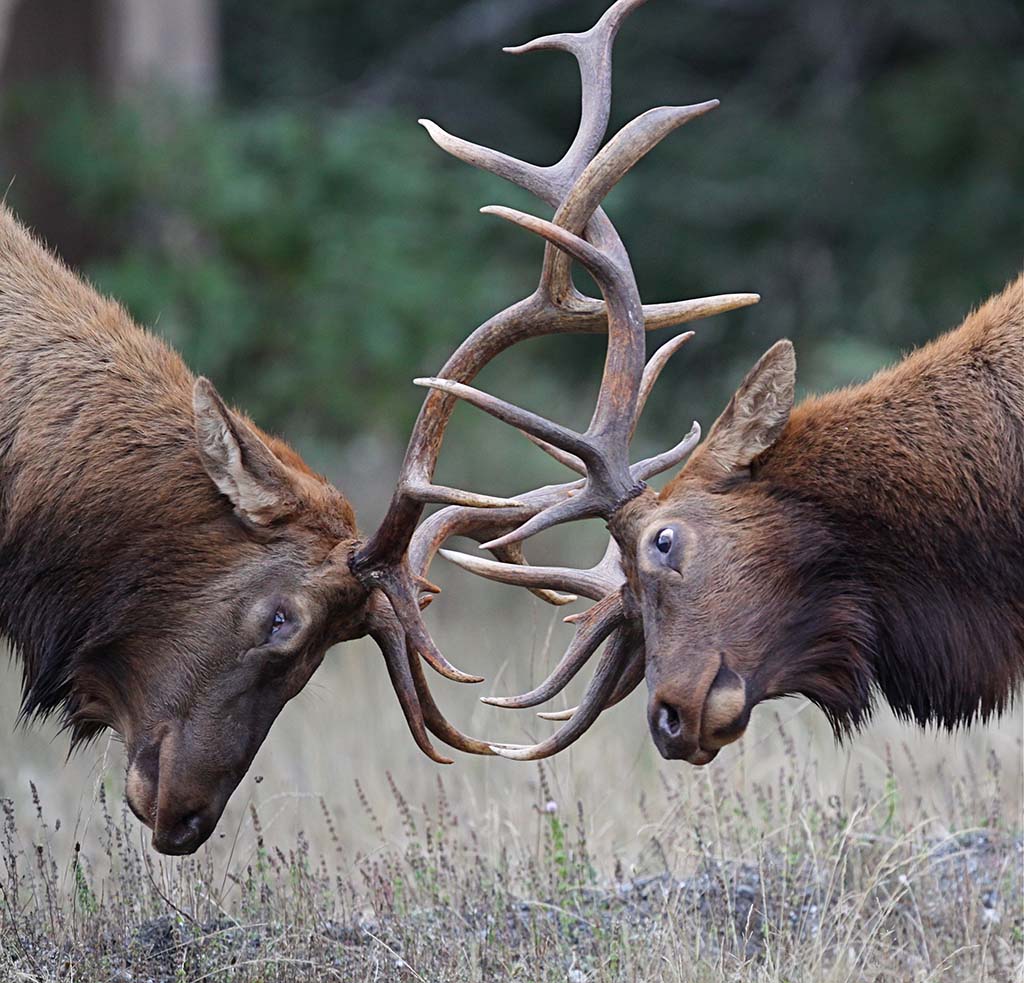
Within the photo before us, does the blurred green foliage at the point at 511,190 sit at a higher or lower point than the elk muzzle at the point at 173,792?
higher

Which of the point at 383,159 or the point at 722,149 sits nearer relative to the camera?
the point at 383,159

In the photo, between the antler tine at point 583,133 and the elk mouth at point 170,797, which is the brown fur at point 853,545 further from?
the elk mouth at point 170,797

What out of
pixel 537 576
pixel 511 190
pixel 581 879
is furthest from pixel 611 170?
pixel 511 190

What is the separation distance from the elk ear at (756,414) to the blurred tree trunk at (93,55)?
722cm

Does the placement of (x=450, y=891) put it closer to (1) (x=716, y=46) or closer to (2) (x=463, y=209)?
(2) (x=463, y=209)

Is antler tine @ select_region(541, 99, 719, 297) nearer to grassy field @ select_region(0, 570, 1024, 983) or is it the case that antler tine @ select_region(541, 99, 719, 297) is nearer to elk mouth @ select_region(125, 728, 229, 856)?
grassy field @ select_region(0, 570, 1024, 983)

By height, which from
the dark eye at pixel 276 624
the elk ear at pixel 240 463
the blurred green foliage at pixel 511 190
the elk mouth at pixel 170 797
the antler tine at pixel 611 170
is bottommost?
the elk mouth at pixel 170 797

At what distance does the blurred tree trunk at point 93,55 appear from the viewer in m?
10.9

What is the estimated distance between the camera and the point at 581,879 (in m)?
5.04

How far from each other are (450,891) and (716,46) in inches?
540

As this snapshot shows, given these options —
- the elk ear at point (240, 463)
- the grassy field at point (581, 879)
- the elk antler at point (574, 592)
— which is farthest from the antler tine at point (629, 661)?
the elk ear at point (240, 463)

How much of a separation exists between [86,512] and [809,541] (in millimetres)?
1892

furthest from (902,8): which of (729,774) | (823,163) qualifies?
(729,774)

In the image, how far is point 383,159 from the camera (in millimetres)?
11422
